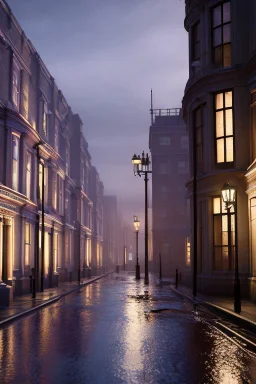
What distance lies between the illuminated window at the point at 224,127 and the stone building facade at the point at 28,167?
378 inches

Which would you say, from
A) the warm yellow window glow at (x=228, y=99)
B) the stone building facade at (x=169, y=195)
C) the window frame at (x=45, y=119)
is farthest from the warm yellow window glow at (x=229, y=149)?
the stone building facade at (x=169, y=195)

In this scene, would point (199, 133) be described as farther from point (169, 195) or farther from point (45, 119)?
point (169, 195)

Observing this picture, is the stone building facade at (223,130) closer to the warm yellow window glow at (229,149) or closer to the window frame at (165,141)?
the warm yellow window glow at (229,149)

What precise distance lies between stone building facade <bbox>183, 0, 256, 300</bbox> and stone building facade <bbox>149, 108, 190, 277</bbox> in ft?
175

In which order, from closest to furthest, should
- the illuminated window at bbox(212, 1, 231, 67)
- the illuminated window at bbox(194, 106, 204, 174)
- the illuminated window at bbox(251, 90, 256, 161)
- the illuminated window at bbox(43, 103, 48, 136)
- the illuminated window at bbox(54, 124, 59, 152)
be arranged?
the illuminated window at bbox(251, 90, 256, 161), the illuminated window at bbox(212, 1, 231, 67), the illuminated window at bbox(194, 106, 204, 174), the illuminated window at bbox(43, 103, 48, 136), the illuminated window at bbox(54, 124, 59, 152)

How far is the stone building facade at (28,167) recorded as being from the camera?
92.1 feet

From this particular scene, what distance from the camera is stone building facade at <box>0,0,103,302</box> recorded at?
28062 millimetres

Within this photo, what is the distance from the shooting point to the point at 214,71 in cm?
2691

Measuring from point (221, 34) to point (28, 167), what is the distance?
14.0 m

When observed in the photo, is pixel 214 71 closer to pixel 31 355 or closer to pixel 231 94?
pixel 231 94

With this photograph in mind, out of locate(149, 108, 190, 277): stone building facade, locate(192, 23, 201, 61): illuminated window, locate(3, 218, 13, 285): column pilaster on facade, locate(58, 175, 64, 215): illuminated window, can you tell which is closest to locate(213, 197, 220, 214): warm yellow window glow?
locate(192, 23, 201, 61): illuminated window

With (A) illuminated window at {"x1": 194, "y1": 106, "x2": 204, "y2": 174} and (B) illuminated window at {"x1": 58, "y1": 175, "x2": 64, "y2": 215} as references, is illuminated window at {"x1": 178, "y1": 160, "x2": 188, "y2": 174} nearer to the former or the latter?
(B) illuminated window at {"x1": 58, "y1": 175, "x2": 64, "y2": 215}

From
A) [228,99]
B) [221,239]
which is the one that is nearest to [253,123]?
[228,99]

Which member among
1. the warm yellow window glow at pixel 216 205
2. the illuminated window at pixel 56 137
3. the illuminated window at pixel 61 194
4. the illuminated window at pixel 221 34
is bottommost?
the warm yellow window glow at pixel 216 205
